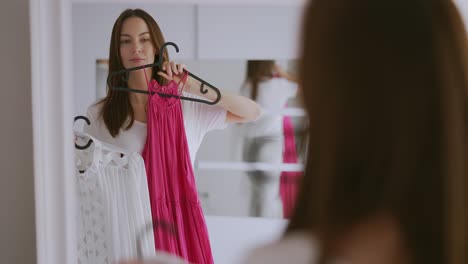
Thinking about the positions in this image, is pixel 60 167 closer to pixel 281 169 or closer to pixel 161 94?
pixel 161 94

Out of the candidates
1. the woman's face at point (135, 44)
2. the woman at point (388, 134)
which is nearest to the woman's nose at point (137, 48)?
the woman's face at point (135, 44)

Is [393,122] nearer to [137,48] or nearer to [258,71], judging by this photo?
[258,71]

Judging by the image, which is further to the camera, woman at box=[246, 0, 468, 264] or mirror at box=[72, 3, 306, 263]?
mirror at box=[72, 3, 306, 263]

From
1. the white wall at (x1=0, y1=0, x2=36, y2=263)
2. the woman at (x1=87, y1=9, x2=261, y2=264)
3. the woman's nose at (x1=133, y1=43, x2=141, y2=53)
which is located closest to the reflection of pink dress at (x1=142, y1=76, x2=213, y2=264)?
the woman at (x1=87, y1=9, x2=261, y2=264)

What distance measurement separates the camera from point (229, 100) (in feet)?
4.89

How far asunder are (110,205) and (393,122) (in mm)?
1079

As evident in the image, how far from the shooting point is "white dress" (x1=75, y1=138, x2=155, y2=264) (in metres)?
1.50

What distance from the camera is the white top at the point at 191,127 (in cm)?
150

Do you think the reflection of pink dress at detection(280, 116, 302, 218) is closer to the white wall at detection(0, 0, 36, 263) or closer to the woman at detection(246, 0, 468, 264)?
the white wall at detection(0, 0, 36, 263)

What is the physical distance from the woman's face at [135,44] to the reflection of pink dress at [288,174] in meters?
0.40

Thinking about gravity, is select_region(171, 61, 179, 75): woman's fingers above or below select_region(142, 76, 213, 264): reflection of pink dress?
above

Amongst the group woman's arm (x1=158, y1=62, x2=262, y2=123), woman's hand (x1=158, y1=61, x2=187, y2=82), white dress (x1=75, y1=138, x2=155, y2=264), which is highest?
woman's hand (x1=158, y1=61, x2=187, y2=82)

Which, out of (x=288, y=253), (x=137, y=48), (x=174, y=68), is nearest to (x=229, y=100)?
(x=174, y=68)

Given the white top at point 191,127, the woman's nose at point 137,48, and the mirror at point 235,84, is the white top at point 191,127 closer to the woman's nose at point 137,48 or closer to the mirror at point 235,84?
the mirror at point 235,84
